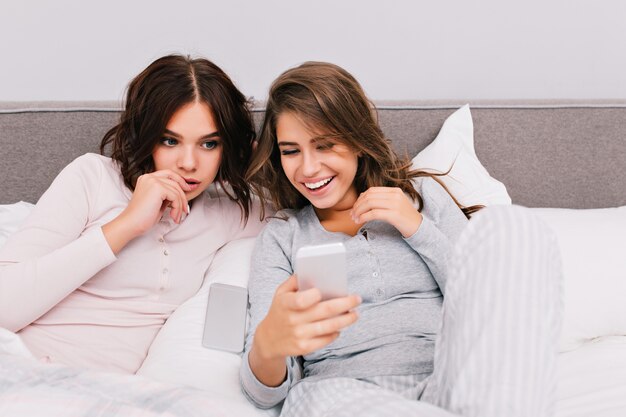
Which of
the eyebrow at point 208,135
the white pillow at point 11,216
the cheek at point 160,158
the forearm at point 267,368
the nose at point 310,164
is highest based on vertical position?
the eyebrow at point 208,135

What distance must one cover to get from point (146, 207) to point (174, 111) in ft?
0.68

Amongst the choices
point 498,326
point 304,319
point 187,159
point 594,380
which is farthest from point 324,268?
point 594,380

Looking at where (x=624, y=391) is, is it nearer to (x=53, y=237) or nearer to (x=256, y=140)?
(x=256, y=140)

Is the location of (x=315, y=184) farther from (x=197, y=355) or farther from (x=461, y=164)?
(x=461, y=164)

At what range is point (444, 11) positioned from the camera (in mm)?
1836

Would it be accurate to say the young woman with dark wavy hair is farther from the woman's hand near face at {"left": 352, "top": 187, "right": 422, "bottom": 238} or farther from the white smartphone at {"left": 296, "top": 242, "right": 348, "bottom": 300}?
the white smartphone at {"left": 296, "top": 242, "right": 348, "bottom": 300}

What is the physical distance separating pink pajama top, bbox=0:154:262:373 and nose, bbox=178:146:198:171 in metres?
0.16

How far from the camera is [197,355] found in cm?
109

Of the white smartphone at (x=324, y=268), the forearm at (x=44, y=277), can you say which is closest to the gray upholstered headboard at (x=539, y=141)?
the forearm at (x=44, y=277)

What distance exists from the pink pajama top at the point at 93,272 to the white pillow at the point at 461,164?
0.57 m

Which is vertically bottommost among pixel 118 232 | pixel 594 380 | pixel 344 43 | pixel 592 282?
pixel 594 380

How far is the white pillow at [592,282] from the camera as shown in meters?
1.27

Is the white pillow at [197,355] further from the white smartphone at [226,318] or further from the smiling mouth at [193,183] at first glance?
the smiling mouth at [193,183]

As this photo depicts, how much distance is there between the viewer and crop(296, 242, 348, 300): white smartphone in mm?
701
